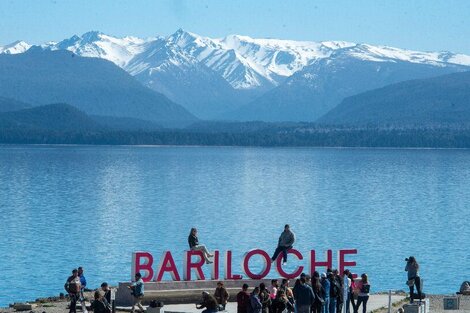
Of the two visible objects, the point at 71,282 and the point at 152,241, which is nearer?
the point at 71,282

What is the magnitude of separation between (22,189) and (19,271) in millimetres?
82485

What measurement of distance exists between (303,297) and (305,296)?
8 cm

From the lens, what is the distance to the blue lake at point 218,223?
7275 centimetres

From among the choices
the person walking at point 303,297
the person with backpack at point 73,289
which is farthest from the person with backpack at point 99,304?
the person walking at point 303,297

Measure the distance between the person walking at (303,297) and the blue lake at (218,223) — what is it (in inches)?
972

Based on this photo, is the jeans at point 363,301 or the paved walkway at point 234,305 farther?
the paved walkway at point 234,305

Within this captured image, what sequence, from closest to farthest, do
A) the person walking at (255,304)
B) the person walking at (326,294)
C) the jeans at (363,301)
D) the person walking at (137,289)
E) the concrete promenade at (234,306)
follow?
1. the person walking at (255,304)
2. the person walking at (326,294)
3. the person walking at (137,289)
4. the jeans at (363,301)
5. the concrete promenade at (234,306)

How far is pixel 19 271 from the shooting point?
69750mm

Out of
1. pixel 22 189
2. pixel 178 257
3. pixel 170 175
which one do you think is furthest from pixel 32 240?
pixel 170 175

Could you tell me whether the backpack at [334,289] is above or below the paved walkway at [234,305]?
above

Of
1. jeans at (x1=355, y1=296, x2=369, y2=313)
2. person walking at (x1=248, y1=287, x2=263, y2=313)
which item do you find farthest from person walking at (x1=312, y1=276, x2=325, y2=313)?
jeans at (x1=355, y1=296, x2=369, y2=313)

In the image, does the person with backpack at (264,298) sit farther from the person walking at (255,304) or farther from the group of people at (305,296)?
the person walking at (255,304)

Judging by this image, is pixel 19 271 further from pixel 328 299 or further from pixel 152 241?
pixel 328 299

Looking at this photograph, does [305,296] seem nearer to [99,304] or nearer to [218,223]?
[99,304]
